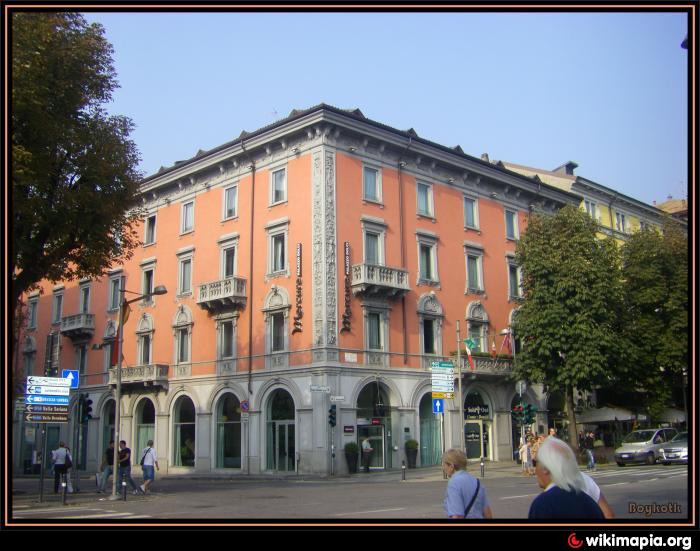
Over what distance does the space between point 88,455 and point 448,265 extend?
27203mm

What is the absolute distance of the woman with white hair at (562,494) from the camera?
5.31 meters

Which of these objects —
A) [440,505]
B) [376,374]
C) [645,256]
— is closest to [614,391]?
[645,256]

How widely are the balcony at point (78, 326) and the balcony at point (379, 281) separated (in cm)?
2288

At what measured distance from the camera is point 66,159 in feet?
73.4

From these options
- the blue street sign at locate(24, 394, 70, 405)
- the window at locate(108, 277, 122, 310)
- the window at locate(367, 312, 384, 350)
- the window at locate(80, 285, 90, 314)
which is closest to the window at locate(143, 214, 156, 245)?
the window at locate(108, 277, 122, 310)

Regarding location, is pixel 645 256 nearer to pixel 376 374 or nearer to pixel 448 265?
pixel 448 265

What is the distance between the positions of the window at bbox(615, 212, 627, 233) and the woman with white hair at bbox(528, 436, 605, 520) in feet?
189

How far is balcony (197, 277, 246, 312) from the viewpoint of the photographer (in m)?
38.2

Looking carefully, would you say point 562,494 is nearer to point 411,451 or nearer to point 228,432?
point 411,451

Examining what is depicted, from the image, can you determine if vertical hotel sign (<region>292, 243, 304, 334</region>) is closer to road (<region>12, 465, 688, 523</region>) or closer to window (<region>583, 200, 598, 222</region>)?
road (<region>12, 465, 688, 523</region>)

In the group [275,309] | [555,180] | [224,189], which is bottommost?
[275,309]

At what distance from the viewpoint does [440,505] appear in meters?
17.6

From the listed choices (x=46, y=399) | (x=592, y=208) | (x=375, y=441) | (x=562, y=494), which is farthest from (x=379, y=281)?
(x=562, y=494)
